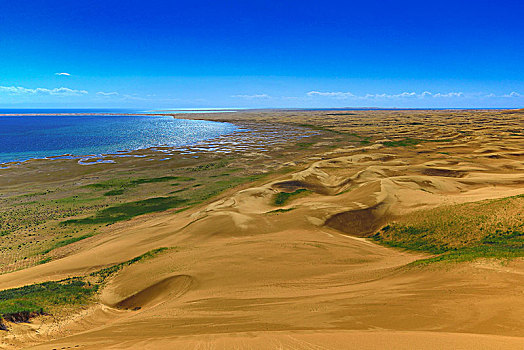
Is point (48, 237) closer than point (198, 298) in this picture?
No

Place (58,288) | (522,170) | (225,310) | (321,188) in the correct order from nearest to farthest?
(225,310) → (58,288) → (321,188) → (522,170)

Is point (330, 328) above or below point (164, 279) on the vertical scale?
above

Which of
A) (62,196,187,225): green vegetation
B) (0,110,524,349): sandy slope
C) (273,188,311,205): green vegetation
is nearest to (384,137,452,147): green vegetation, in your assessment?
(273,188,311,205): green vegetation

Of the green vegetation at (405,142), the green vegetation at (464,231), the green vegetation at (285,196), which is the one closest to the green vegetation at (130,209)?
the green vegetation at (285,196)

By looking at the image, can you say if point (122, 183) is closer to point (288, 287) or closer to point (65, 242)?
point (65, 242)

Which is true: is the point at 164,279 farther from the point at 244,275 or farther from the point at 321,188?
the point at 321,188

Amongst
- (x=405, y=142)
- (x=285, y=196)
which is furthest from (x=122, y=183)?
(x=405, y=142)

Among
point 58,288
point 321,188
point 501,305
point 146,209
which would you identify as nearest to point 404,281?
point 501,305

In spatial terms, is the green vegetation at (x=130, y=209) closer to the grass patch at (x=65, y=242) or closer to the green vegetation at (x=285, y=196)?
the grass patch at (x=65, y=242)
